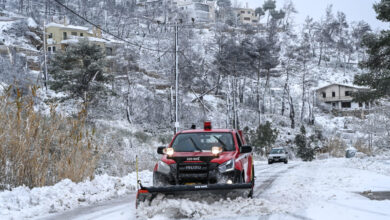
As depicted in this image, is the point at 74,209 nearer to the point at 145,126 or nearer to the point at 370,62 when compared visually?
the point at 370,62

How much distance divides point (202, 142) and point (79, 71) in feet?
92.6

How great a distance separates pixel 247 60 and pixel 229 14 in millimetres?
A: 68135

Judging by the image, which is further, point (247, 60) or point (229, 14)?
point (229, 14)

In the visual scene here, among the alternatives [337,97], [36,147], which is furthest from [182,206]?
[337,97]

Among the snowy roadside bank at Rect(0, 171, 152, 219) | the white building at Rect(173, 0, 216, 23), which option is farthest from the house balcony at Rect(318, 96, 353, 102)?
the snowy roadside bank at Rect(0, 171, 152, 219)

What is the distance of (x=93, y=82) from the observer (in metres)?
36.7

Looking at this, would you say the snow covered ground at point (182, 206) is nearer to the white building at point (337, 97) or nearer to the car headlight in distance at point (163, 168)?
the car headlight in distance at point (163, 168)

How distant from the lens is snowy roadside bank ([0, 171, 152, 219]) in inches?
310

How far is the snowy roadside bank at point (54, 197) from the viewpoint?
786 cm

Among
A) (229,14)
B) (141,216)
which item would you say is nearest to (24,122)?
(141,216)

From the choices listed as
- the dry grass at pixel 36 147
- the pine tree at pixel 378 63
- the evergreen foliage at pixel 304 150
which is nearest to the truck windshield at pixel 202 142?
the dry grass at pixel 36 147

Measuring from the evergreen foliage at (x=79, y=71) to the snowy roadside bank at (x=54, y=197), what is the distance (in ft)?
83.3

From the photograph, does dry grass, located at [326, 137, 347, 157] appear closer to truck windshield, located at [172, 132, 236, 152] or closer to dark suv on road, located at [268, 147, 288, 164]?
dark suv on road, located at [268, 147, 288, 164]

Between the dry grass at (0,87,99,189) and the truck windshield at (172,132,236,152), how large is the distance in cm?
316
